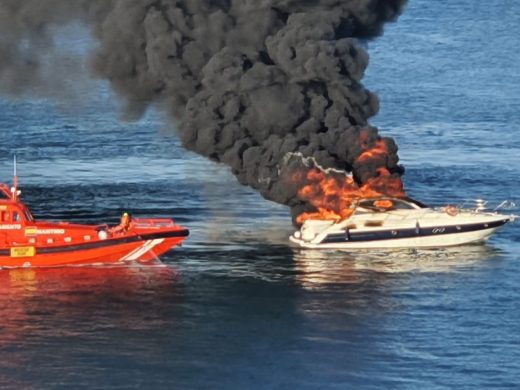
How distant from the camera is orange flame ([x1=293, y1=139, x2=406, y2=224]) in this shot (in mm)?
101312

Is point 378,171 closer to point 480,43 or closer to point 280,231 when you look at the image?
point 280,231

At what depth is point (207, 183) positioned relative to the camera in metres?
122

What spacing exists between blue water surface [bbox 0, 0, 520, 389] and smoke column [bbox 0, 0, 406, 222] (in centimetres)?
526

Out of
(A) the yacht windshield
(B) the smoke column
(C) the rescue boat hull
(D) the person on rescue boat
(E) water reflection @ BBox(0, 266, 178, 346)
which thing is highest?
(B) the smoke column

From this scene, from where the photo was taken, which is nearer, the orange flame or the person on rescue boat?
the person on rescue boat

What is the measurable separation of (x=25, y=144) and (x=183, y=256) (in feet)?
136

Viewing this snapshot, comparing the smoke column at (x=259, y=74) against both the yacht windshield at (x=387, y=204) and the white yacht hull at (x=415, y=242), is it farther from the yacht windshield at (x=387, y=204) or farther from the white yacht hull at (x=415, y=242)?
the white yacht hull at (x=415, y=242)

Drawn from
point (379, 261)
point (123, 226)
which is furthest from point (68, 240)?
point (379, 261)

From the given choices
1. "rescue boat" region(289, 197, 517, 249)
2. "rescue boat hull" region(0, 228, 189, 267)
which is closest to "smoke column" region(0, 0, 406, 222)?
"rescue boat" region(289, 197, 517, 249)

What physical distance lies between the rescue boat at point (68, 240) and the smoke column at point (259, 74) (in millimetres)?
6971

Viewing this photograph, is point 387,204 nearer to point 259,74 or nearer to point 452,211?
point 452,211

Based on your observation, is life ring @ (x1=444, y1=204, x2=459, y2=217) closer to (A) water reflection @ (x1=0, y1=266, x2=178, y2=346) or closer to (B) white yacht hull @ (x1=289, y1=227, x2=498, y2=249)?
(B) white yacht hull @ (x1=289, y1=227, x2=498, y2=249)

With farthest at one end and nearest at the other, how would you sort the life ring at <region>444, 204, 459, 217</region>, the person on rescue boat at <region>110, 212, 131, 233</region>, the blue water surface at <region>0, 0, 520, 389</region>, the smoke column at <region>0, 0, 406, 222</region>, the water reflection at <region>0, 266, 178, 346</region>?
the life ring at <region>444, 204, 459, 217</region>, the smoke column at <region>0, 0, 406, 222</region>, the person on rescue boat at <region>110, 212, 131, 233</region>, the water reflection at <region>0, 266, 178, 346</region>, the blue water surface at <region>0, 0, 520, 389</region>

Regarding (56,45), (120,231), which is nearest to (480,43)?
(56,45)
